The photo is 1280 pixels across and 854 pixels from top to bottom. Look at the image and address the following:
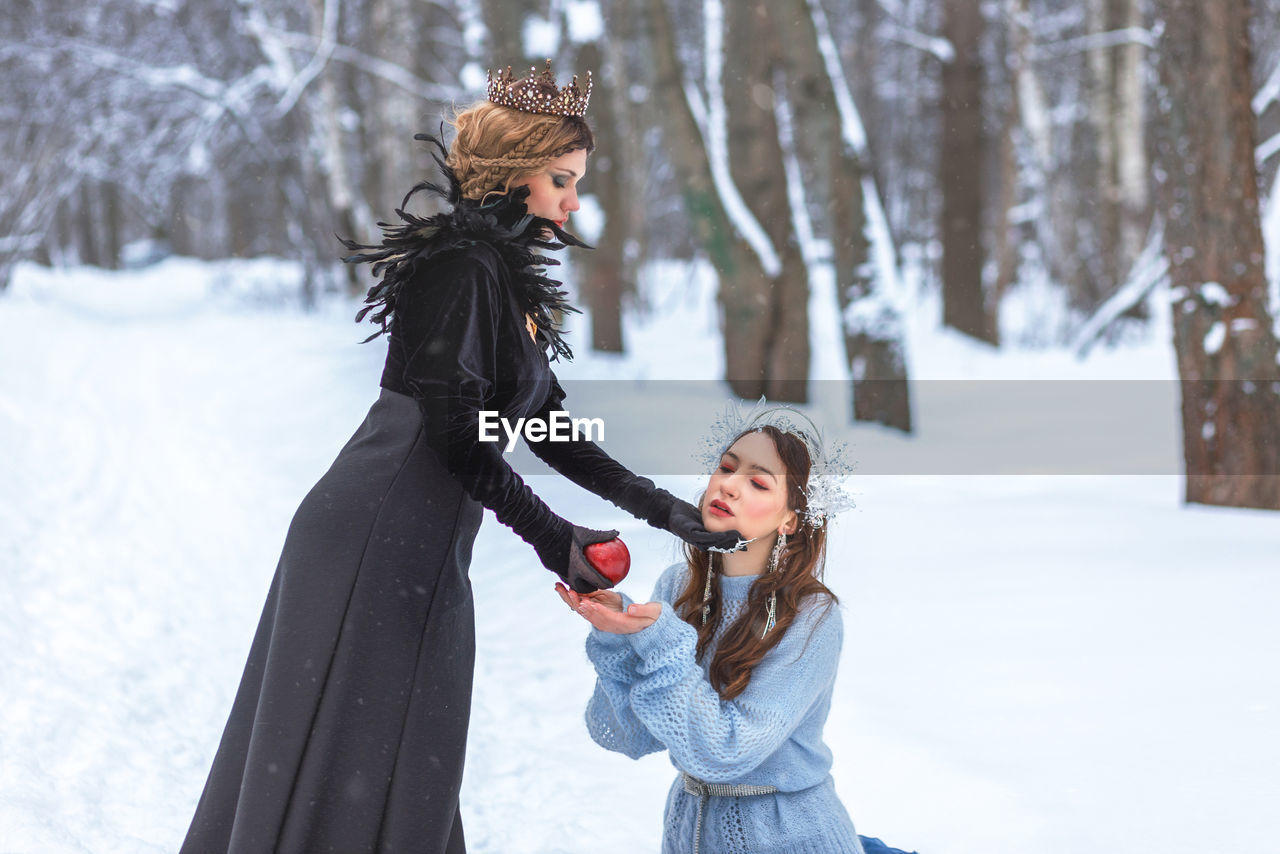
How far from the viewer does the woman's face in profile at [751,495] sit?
239 centimetres

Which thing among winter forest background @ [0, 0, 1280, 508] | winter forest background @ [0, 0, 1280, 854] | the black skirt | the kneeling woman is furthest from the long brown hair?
winter forest background @ [0, 0, 1280, 508]

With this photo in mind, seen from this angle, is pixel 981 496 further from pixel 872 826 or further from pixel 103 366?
pixel 103 366

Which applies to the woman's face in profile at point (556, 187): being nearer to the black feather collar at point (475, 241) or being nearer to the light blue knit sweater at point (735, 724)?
the black feather collar at point (475, 241)

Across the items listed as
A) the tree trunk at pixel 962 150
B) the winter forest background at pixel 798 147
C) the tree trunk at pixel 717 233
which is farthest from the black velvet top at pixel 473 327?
the tree trunk at pixel 962 150

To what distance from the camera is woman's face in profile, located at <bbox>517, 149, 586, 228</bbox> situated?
2326 millimetres

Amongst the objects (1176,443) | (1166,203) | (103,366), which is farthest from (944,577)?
(103,366)

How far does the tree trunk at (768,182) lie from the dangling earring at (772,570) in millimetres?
7775

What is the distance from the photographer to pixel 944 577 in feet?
18.0

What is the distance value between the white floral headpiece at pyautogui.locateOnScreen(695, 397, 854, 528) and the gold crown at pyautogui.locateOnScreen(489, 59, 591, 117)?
0.75 metres

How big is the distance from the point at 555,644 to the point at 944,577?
5.99 ft

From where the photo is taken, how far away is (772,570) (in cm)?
249

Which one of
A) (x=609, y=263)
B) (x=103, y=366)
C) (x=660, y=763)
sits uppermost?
(x=609, y=263)

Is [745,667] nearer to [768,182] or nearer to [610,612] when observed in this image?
[610,612]

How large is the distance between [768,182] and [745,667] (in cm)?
828
